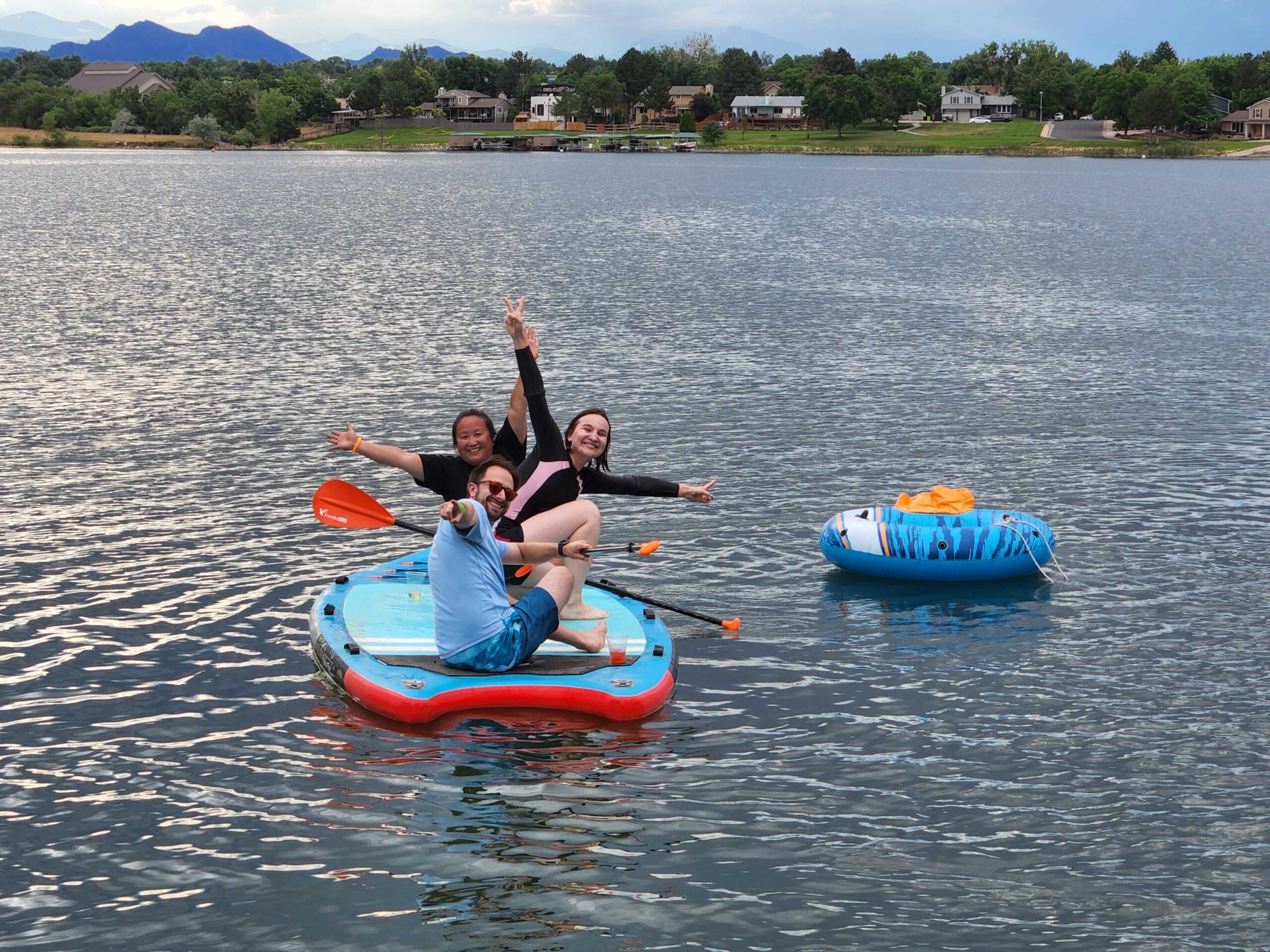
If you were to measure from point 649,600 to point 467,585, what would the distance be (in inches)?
109

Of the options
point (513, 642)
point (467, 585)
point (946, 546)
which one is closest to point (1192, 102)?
point (946, 546)

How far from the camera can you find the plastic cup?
1273 centimetres

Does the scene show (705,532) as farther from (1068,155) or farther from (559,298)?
(1068,155)

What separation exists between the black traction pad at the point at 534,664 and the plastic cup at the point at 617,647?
0.04m

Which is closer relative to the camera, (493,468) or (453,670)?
(493,468)

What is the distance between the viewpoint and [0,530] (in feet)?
60.4

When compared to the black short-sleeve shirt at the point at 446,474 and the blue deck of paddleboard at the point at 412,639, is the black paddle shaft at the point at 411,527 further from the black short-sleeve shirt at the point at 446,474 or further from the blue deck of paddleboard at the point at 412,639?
the black short-sleeve shirt at the point at 446,474

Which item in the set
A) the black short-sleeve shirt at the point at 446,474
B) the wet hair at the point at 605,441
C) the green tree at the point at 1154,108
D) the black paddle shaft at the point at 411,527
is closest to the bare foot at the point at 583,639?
the wet hair at the point at 605,441

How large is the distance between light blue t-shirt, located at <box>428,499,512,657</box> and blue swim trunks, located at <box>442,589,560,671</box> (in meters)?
0.05

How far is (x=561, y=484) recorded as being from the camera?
13.6 meters

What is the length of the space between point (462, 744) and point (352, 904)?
2528mm

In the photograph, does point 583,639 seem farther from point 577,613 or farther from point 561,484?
point 561,484

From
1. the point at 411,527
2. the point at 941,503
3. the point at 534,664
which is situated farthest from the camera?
the point at 941,503

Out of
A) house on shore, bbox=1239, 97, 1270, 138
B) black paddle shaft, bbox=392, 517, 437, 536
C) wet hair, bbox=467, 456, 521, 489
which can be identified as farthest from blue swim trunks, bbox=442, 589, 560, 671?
house on shore, bbox=1239, 97, 1270, 138
